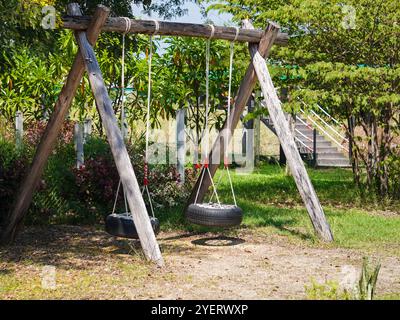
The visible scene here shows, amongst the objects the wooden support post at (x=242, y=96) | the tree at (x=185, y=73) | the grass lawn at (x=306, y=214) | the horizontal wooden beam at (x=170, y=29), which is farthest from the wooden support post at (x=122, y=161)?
the tree at (x=185, y=73)

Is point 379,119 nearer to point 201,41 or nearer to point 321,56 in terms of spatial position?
point 321,56

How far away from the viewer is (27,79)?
17812mm

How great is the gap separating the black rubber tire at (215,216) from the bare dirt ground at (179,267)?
0.40 m

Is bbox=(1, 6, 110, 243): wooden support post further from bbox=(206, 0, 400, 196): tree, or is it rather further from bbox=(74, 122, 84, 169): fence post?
bbox=(206, 0, 400, 196): tree

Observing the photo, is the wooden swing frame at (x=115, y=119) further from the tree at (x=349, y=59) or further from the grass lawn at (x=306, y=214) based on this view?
the tree at (x=349, y=59)

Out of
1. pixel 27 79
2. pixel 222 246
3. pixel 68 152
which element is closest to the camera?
pixel 222 246

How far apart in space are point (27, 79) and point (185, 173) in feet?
17.6

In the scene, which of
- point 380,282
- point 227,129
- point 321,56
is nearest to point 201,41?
point 321,56

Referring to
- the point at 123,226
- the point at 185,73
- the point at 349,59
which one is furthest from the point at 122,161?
the point at 185,73

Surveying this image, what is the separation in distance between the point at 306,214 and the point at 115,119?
5.08 m

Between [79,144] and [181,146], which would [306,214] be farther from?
[79,144]

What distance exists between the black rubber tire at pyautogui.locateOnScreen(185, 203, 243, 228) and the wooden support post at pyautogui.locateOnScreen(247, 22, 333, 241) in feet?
3.85

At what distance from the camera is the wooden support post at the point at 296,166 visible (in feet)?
32.4

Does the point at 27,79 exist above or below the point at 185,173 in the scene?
above
